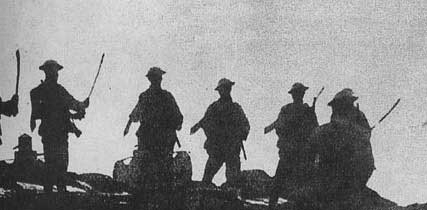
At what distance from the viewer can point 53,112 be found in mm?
14594

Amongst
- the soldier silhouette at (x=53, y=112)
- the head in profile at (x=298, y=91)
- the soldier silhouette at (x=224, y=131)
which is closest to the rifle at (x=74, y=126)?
the soldier silhouette at (x=53, y=112)

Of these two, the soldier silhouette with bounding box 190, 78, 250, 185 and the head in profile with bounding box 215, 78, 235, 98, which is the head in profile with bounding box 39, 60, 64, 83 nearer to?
the soldier silhouette with bounding box 190, 78, 250, 185

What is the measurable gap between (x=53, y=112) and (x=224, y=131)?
3.73 m

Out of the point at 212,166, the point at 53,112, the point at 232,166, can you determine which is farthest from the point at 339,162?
the point at 53,112

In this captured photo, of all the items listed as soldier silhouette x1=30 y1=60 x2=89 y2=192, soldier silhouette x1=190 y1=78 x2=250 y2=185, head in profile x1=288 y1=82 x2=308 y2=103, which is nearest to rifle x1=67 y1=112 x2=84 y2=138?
soldier silhouette x1=30 y1=60 x2=89 y2=192

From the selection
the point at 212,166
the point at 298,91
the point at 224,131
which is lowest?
the point at 212,166

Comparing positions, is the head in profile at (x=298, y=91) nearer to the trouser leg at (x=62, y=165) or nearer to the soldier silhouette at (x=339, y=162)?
the soldier silhouette at (x=339, y=162)

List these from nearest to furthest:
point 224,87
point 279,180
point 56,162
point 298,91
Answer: point 56,162
point 279,180
point 224,87
point 298,91

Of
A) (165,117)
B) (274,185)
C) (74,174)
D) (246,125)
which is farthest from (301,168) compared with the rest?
(74,174)

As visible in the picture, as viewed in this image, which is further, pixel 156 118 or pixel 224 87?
pixel 224 87

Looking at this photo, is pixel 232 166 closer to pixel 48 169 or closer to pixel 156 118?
pixel 156 118

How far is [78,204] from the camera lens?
1264 centimetres

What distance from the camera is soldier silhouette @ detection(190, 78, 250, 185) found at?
16.4 m

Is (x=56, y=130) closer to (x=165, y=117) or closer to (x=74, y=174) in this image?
(x=74, y=174)
